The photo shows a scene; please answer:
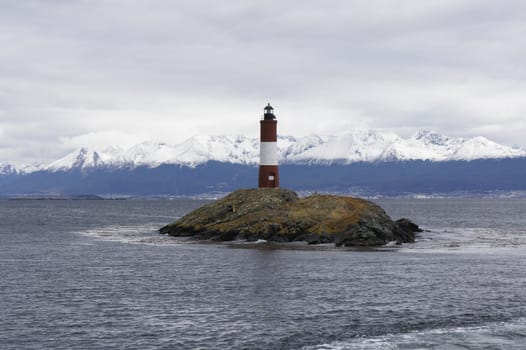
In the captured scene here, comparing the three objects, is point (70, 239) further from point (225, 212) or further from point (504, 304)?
Result: point (504, 304)

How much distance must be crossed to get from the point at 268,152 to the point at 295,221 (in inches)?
707

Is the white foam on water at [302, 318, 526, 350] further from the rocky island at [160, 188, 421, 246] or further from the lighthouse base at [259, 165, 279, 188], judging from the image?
the lighthouse base at [259, 165, 279, 188]

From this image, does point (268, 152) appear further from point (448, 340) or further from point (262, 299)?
point (448, 340)

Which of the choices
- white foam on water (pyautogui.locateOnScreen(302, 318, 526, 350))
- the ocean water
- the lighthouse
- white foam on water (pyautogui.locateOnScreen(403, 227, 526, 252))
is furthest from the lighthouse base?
white foam on water (pyautogui.locateOnScreen(302, 318, 526, 350))

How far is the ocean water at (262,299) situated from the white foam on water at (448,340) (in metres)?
0.05

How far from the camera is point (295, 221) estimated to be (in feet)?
273

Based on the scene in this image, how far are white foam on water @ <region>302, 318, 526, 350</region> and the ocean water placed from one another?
0.17 feet

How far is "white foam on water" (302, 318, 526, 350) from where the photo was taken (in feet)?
99.6

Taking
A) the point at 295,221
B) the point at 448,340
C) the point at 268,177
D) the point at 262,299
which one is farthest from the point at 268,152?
the point at 448,340

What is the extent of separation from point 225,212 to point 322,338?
60.1 m

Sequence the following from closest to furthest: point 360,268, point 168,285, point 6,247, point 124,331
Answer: point 124,331 → point 168,285 → point 360,268 → point 6,247

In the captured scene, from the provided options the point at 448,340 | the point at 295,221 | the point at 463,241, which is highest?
the point at 295,221

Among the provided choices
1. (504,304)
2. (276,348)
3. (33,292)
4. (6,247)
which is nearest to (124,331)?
(276,348)

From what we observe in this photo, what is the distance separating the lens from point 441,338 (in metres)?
31.8
